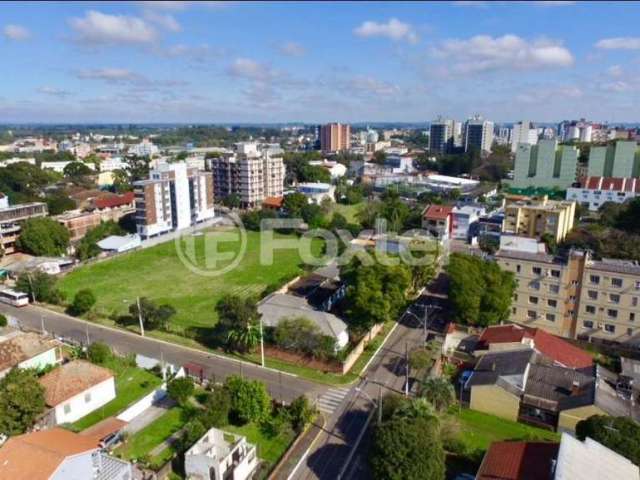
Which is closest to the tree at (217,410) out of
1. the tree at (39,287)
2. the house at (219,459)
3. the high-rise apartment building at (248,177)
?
the house at (219,459)

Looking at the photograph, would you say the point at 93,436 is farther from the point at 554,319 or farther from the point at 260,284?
the point at 554,319

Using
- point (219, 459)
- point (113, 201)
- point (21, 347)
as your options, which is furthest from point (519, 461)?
point (113, 201)

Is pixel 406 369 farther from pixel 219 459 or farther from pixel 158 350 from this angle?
pixel 158 350

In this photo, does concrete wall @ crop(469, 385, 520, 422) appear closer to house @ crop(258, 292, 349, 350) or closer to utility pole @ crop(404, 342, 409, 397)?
utility pole @ crop(404, 342, 409, 397)

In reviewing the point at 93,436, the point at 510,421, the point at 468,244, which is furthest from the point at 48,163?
the point at 510,421

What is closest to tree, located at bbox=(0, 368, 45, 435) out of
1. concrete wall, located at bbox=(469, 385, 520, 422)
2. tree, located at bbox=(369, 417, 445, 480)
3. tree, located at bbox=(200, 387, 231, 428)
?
tree, located at bbox=(200, 387, 231, 428)

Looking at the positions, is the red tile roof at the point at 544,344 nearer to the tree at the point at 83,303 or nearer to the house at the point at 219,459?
the house at the point at 219,459
